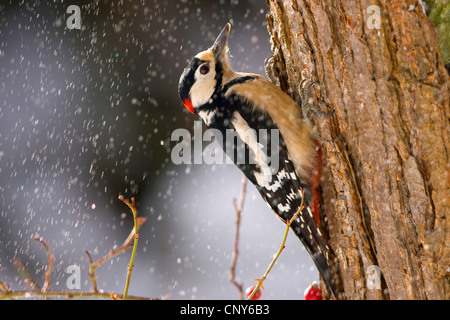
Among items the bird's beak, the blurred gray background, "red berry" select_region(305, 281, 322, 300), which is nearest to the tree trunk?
"red berry" select_region(305, 281, 322, 300)

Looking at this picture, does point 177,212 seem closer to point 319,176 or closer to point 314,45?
point 319,176

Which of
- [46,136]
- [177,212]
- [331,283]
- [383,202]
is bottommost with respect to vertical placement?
[331,283]

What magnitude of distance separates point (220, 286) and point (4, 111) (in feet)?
6.87

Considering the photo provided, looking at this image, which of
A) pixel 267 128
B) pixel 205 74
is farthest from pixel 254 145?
pixel 205 74

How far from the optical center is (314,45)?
1.89 metres

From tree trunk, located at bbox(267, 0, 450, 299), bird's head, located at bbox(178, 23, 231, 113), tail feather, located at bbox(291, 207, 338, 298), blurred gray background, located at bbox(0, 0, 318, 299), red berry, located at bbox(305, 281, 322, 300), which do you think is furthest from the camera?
blurred gray background, located at bbox(0, 0, 318, 299)

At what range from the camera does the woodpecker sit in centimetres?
214

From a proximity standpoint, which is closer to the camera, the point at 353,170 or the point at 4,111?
the point at 353,170

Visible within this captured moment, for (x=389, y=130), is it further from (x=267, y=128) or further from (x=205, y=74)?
(x=205, y=74)

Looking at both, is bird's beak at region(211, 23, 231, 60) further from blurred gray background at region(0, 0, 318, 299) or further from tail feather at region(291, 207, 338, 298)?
blurred gray background at region(0, 0, 318, 299)

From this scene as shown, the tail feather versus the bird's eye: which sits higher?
the bird's eye

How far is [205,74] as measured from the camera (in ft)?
8.13

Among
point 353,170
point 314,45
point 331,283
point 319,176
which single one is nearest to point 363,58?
point 314,45

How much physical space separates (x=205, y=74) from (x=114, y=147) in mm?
1296
